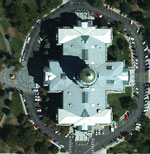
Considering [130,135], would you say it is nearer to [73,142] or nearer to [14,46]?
[73,142]

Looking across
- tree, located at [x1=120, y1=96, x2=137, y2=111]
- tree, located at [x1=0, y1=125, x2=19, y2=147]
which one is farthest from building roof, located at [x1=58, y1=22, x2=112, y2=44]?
tree, located at [x1=0, y1=125, x2=19, y2=147]

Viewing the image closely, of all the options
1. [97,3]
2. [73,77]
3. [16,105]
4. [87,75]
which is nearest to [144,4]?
[97,3]

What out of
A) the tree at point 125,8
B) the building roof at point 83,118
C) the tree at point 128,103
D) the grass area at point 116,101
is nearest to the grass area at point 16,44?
the building roof at point 83,118

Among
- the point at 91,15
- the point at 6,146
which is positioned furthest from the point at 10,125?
the point at 91,15

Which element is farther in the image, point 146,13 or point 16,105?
point 146,13

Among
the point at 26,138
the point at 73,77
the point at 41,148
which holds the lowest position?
the point at 41,148

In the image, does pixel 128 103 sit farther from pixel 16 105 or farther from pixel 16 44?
pixel 16 44
